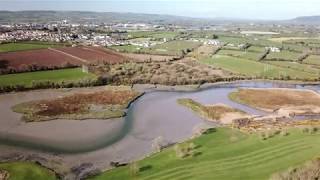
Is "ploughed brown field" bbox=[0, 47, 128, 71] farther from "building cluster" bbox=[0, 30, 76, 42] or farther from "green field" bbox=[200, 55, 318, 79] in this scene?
"green field" bbox=[200, 55, 318, 79]

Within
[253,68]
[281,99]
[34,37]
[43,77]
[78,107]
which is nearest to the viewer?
[78,107]

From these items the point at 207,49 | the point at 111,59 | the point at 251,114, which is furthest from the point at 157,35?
the point at 251,114

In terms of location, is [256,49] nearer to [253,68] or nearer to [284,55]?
[284,55]

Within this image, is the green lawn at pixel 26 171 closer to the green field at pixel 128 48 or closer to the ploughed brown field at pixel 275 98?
the ploughed brown field at pixel 275 98

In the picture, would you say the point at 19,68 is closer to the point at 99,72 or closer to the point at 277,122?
the point at 99,72

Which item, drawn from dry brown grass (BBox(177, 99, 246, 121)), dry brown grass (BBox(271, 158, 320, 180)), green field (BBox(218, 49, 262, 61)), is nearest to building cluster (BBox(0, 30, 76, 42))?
green field (BBox(218, 49, 262, 61))

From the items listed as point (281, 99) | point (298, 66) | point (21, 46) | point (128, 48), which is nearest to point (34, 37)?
point (21, 46)
